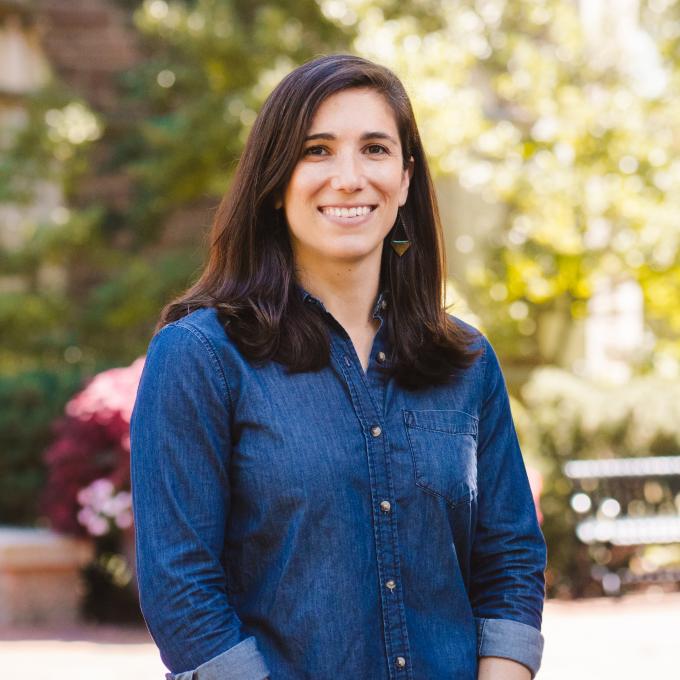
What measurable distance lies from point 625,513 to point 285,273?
7.26 meters

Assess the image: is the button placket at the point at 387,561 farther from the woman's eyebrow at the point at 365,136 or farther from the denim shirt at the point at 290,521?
the woman's eyebrow at the point at 365,136

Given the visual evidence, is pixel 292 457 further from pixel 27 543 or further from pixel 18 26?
pixel 18 26

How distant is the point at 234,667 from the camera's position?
1932mm

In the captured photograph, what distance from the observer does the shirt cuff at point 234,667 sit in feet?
6.32

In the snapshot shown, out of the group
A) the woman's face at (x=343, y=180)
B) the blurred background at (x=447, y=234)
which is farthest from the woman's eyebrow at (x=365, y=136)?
the blurred background at (x=447, y=234)

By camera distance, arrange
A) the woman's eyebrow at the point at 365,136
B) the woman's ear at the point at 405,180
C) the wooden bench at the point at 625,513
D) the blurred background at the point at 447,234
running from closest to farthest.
Answer: the woman's eyebrow at the point at 365,136 → the woman's ear at the point at 405,180 → the blurred background at the point at 447,234 → the wooden bench at the point at 625,513

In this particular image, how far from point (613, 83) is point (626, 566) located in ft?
13.0

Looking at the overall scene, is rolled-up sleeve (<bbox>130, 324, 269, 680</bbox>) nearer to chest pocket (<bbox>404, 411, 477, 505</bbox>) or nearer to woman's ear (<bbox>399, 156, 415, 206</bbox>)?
chest pocket (<bbox>404, 411, 477, 505</bbox>)

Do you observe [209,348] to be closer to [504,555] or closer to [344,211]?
[344,211]

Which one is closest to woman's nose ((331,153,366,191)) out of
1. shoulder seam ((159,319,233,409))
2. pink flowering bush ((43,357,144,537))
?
shoulder seam ((159,319,233,409))

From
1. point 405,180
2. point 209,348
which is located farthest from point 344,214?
point 209,348

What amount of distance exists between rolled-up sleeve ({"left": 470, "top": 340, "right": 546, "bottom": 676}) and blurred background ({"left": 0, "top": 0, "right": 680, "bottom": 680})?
4503 mm

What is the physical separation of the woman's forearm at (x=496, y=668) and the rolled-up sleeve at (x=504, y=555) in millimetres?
11

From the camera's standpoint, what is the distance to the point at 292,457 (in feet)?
6.57
